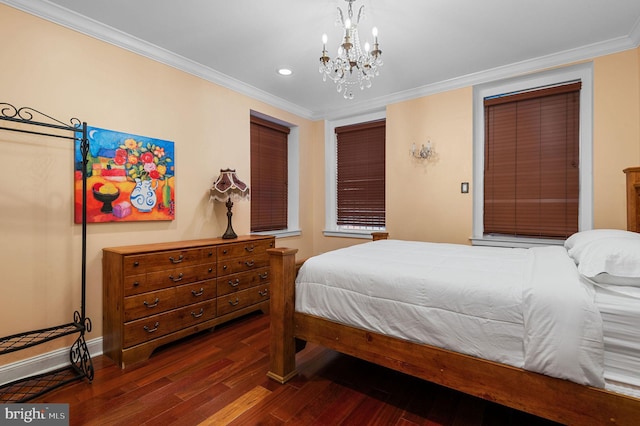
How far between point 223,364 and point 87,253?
4.59ft

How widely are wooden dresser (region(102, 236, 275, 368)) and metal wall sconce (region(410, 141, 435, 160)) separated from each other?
89.7 inches

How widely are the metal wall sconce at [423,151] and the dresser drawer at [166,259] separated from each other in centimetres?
263

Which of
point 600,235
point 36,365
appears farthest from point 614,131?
point 36,365

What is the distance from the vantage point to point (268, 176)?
4262 millimetres

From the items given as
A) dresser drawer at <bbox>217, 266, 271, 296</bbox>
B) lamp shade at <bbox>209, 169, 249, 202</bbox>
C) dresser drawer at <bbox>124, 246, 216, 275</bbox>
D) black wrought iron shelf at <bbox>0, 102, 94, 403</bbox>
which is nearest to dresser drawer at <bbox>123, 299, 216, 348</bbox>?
dresser drawer at <bbox>217, 266, 271, 296</bbox>

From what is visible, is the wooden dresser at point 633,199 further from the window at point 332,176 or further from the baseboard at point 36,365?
the baseboard at point 36,365

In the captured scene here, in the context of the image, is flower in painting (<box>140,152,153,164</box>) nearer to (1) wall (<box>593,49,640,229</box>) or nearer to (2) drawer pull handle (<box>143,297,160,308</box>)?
(2) drawer pull handle (<box>143,297,160,308</box>)

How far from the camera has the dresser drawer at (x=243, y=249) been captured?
2.92 meters

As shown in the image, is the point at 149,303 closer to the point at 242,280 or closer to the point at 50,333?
the point at 50,333

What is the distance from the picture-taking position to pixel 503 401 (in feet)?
4.56

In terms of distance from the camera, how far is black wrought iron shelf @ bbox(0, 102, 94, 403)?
1.95m

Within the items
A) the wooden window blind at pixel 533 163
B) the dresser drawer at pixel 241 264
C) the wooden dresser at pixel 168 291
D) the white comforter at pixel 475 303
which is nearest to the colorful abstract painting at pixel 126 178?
the wooden dresser at pixel 168 291

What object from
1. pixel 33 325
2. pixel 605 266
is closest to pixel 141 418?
pixel 33 325

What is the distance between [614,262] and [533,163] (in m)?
2.15
